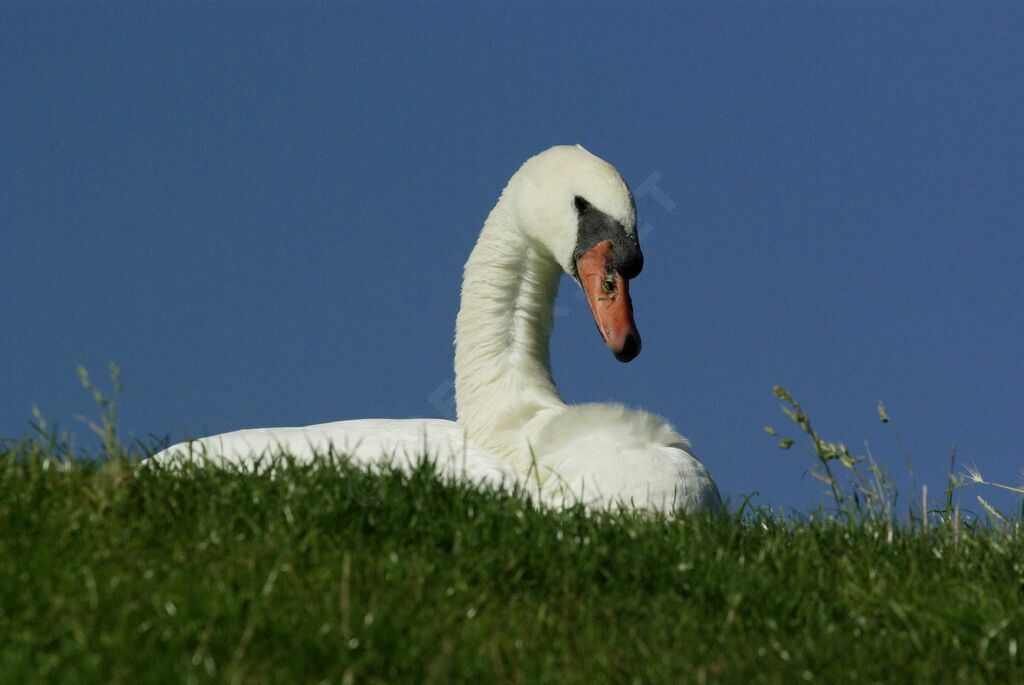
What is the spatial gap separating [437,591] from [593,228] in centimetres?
299

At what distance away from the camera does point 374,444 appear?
7227 millimetres

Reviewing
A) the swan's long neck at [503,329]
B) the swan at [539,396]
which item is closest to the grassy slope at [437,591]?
the swan at [539,396]

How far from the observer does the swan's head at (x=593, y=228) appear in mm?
7281

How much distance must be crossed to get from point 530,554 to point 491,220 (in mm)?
3281

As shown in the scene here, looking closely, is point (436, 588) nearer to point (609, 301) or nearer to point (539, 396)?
point (609, 301)

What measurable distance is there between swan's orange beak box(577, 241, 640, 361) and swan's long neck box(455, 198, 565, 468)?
769mm

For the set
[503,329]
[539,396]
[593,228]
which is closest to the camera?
[593,228]

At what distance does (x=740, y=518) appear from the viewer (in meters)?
7.00

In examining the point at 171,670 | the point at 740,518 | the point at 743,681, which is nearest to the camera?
the point at 171,670

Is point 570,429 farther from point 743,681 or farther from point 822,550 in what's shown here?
point 743,681

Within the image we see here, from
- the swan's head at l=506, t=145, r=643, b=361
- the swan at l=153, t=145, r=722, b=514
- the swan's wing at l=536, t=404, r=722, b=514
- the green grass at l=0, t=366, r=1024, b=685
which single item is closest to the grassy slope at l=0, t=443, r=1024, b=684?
the green grass at l=0, t=366, r=1024, b=685

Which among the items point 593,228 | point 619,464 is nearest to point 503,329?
point 593,228

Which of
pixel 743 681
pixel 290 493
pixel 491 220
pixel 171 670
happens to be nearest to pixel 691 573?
pixel 743 681

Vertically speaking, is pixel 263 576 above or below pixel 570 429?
below
